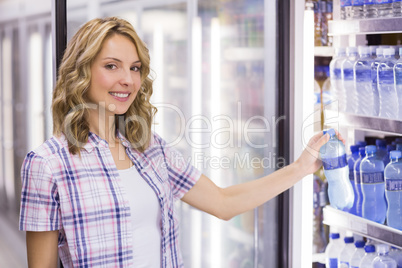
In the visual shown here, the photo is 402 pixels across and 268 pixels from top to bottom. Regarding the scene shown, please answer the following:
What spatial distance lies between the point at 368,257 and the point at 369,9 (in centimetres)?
101

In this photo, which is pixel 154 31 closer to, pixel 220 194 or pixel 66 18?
pixel 66 18

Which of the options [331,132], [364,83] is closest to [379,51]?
[364,83]

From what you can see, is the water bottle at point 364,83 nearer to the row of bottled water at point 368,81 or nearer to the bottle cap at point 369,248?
the row of bottled water at point 368,81

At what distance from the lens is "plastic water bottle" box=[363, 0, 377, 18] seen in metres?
2.14

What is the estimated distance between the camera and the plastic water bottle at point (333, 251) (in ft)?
8.03

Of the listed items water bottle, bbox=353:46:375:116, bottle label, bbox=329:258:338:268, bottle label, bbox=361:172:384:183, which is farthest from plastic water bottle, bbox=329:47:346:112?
bottle label, bbox=329:258:338:268

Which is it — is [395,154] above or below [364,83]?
below

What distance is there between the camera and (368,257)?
2219 millimetres

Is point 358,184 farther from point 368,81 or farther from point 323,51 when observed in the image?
point 323,51

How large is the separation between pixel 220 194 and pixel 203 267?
70 cm

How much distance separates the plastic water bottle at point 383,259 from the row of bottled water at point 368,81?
519 mm

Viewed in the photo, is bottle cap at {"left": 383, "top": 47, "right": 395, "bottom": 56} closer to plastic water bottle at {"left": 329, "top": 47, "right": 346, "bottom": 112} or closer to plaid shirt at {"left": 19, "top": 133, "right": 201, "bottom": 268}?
plastic water bottle at {"left": 329, "top": 47, "right": 346, "bottom": 112}

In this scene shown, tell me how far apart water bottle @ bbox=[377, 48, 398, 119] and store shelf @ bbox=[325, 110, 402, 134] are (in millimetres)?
57

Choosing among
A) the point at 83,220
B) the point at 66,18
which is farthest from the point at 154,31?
the point at 83,220
